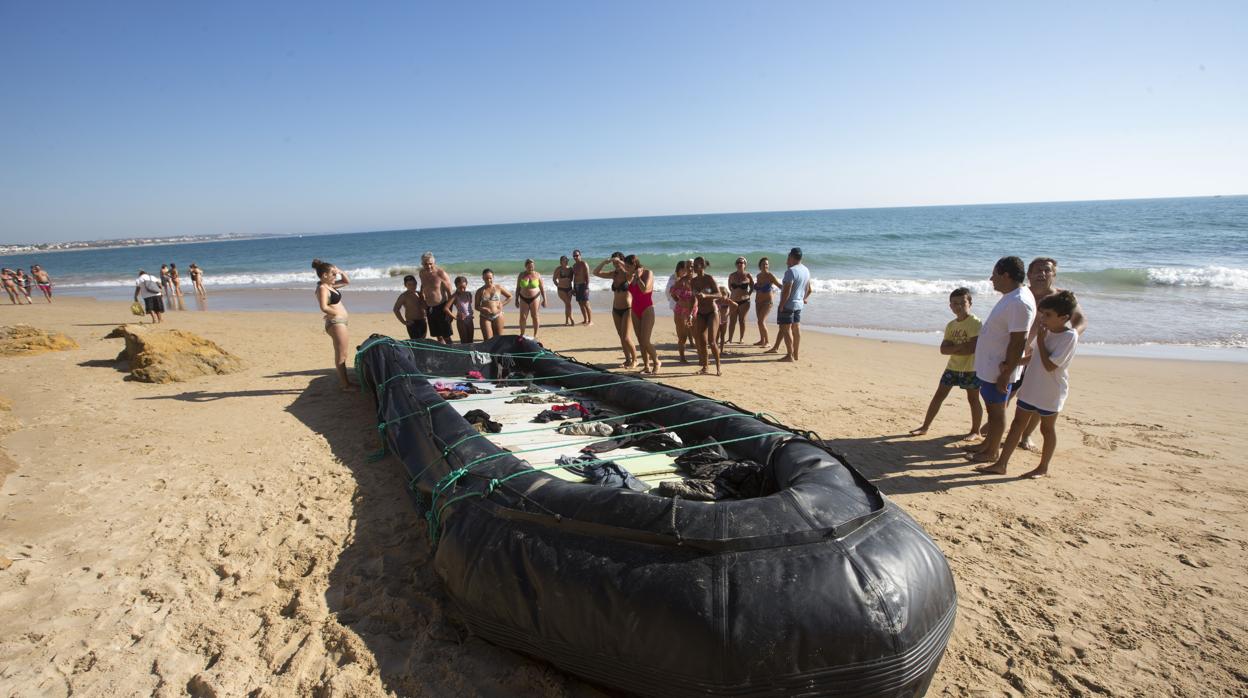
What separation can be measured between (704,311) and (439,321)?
11.6ft

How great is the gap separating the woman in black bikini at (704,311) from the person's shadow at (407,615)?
169 inches

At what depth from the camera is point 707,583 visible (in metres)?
2.03

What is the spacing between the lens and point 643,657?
204cm

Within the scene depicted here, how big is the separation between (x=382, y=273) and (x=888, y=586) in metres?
29.9

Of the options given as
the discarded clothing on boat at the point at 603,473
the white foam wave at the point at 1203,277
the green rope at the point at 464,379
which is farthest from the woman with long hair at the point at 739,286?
the white foam wave at the point at 1203,277

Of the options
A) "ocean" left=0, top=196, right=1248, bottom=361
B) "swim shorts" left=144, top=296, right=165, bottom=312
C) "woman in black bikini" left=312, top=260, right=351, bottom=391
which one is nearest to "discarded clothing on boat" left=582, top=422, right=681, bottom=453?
"woman in black bikini" left=312, top=260, right=351, bottom=391

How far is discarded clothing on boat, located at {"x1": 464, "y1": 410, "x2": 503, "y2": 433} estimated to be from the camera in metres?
4.32

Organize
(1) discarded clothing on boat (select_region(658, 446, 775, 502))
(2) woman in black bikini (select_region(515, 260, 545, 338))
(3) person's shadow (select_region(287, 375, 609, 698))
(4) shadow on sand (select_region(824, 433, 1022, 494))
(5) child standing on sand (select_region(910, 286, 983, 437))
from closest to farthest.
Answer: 1. (3) person's shadow (select_region(287, 375, 609, 698))
2. (1) discarded clothing on boat (select_region(658, 446, 775, 502))
3. (4) shadow on sand (select_region(824, 433, 1022, 494))
4. (5) child standing on sand (select_region(910, 286, 983, 437))
5. (2) woman in black bikini (select_region(515, 260, 545, 338))

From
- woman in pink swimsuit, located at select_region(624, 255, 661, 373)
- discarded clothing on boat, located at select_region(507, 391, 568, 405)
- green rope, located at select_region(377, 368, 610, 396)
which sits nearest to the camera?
green rope, located at select_region(377, 368, 610, 396)

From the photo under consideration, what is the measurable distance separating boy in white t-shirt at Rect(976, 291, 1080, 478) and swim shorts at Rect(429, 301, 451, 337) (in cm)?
628

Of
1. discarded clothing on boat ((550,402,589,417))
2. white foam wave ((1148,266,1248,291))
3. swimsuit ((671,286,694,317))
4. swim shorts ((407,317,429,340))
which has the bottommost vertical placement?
white foam wave ((1148,266,1248,291))

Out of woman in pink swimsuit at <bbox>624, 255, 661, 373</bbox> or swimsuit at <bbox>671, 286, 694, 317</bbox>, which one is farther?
swimsuit at <bbox>671, 286, 694, 317</bbox>

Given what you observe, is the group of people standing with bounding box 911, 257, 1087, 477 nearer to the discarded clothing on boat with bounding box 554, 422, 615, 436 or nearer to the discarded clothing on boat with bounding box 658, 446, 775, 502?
the discarded clothing on boat with bounding box 658, 446, 775, 502

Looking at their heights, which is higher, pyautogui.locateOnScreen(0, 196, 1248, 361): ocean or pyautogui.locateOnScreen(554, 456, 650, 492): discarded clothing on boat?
pyautogui.locateOnScreen(554, 456, 650, 492): discarded clothing on boat
